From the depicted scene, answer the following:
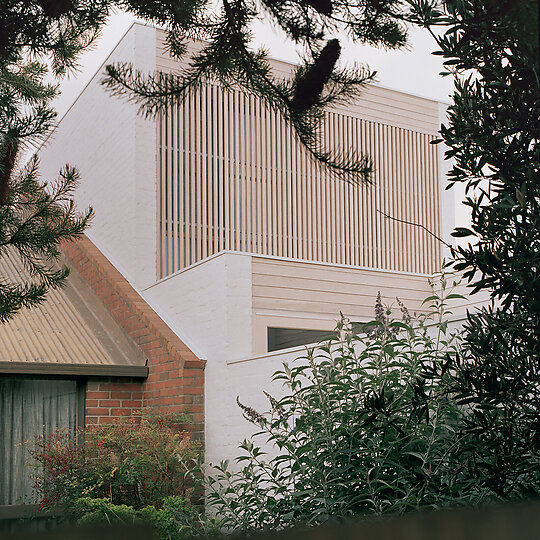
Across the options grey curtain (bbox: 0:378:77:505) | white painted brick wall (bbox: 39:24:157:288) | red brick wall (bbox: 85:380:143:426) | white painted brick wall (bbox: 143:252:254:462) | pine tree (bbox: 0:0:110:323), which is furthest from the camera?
white painted brick wall (bbox: 39:24:157:288)

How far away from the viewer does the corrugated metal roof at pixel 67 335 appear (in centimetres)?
847

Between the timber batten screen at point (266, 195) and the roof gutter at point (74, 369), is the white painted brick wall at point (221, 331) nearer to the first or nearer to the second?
the roof gutter at point (74, 369)

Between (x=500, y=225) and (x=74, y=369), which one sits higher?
(x=500, y=225)

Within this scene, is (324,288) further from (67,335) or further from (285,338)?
(67,335)

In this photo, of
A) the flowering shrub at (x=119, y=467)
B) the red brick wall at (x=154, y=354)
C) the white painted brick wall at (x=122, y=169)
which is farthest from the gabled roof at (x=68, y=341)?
Result: the flowering shrub at (x=119, y=467)

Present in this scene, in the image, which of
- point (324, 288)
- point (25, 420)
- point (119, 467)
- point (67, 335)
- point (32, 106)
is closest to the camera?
point (32, 106)

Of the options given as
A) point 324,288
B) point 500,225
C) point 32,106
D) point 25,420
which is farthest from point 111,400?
point 500,225

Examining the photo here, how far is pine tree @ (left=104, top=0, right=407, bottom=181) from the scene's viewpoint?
3221mm

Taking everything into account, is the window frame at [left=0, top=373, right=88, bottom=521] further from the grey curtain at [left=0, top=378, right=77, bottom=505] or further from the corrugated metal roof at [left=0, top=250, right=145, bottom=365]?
the corrugated metal roof at [left=0, top=250, right=145, bottom=365]

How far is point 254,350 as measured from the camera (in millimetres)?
7840

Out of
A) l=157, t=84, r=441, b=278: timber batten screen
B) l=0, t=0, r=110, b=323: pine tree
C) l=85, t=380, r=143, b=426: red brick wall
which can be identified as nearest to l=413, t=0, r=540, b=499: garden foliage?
l=0, t=0, r=110, b=323: pine tree

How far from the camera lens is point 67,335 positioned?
30.5 feet

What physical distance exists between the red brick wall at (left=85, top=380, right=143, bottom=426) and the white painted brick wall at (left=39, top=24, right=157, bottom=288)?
1.74 metres

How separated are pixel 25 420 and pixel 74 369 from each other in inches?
31.4
